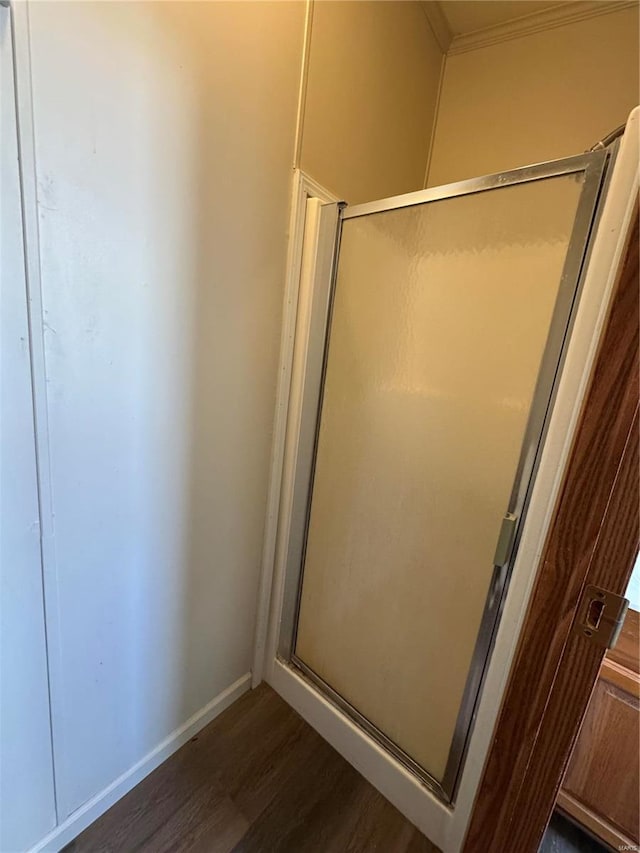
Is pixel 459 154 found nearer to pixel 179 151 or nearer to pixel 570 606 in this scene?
pixel 179 151

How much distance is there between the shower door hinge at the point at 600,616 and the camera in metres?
0.58

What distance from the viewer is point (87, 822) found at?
1167 mm

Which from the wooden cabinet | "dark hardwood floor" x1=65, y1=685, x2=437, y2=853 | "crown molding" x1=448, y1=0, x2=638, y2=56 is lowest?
"dark hardwood floor" x1=65, y1=685, x2=437, y2=853

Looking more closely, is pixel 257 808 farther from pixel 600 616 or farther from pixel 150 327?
pixel 150 327

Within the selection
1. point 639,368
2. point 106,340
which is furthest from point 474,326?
point 106,340

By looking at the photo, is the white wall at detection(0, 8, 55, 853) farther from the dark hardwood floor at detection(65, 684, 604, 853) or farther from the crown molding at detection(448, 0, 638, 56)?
the crown molding at detection(448, 0, 638, 56)

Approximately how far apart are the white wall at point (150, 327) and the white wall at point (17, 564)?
4cm

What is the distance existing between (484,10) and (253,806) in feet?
9.84

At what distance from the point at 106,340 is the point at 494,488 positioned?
3.34 feet

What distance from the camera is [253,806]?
50.1 inches

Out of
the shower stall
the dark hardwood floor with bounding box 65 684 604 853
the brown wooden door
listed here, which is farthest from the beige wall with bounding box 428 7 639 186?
the dark hardwood floor with bounding box 65 684 604 853

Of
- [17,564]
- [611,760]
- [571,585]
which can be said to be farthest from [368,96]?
[611,760]

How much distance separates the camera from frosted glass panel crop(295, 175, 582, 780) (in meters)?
0.97

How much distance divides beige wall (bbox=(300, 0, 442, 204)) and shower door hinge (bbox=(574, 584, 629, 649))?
1360mm
